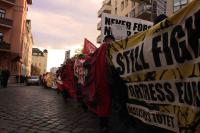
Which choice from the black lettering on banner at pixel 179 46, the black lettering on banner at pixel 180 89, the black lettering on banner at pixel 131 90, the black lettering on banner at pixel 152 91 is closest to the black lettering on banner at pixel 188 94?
the black lettering on banner at pixel 180 89

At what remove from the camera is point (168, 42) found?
4.36 m

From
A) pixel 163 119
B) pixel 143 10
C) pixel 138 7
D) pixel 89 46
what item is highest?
pixel 138 7

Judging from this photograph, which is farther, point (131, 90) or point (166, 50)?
point (131, 90)

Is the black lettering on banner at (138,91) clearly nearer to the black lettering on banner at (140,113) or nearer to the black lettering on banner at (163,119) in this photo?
the black lettering on banner at (140,113)

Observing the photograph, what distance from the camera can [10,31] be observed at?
4722cm

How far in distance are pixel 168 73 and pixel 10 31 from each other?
45013 millimetres

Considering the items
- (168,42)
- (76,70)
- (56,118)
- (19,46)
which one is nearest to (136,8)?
(19,46)

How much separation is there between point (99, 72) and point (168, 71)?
2747mm

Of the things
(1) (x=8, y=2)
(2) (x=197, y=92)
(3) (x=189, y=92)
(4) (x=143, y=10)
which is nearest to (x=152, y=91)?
(3) (x=189, y=92)

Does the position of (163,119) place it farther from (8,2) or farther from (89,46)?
(8,2)

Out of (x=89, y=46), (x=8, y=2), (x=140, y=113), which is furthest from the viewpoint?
(x=8, y=2)

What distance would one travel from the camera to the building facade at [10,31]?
45.2m

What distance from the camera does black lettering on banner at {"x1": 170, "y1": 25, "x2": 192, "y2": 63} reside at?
155 inches

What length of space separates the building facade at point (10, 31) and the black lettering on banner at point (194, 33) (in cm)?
4223
